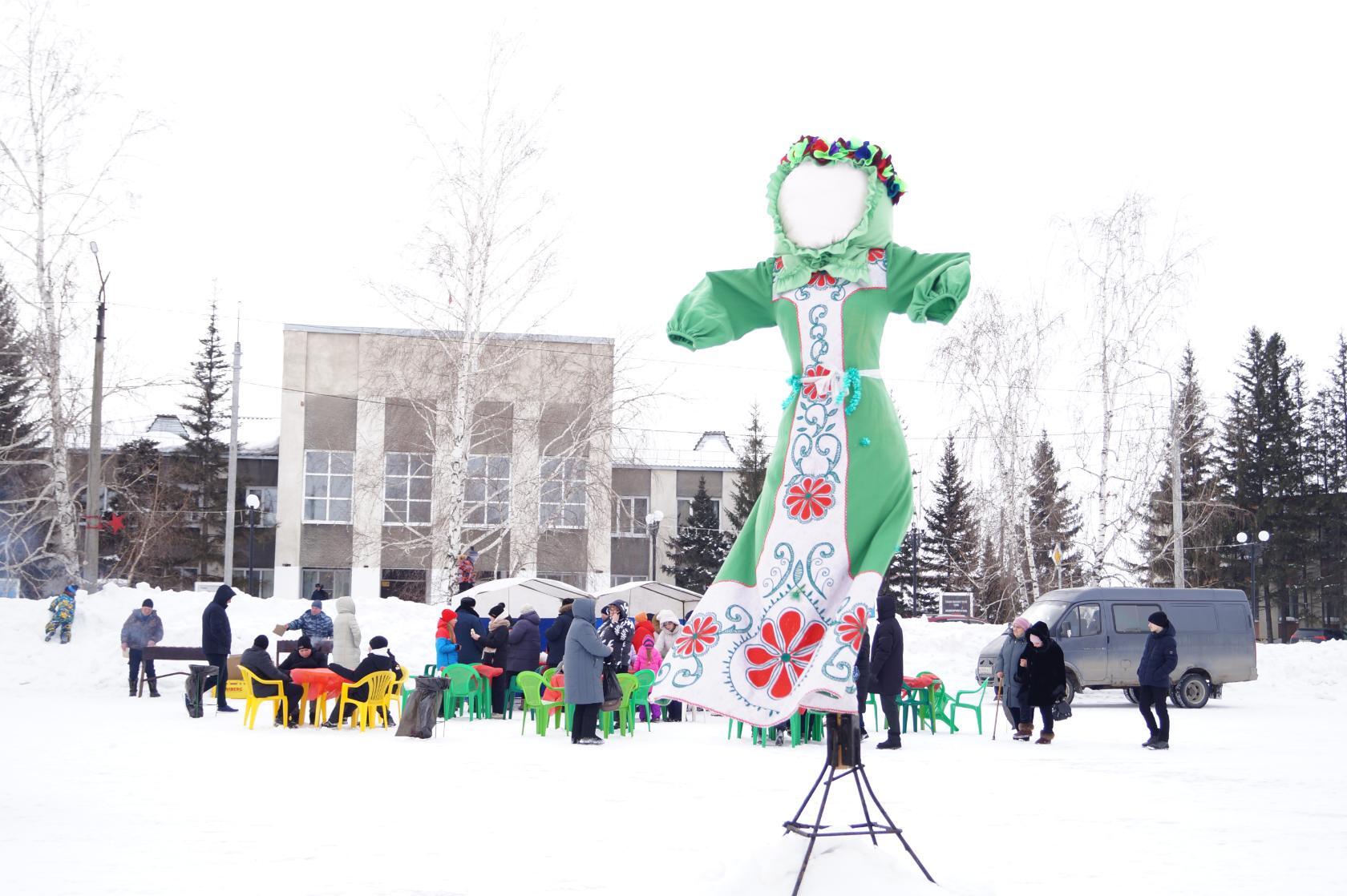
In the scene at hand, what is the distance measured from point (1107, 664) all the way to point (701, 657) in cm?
1779

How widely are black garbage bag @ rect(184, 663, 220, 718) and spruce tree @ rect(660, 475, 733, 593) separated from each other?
1445 inches

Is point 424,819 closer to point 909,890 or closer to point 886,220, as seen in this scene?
point 909,890

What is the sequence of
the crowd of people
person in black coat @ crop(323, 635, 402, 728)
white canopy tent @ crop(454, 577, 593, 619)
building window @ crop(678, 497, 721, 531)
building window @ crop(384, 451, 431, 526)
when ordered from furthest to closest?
building window @ crop(678, 497, 721, 531)
building window @ crop(384, 451, 431, 526)
white canopy tent @ crop(454, 577, 593, 619)
person in black coat @ crop(323, 635, 402, 728)
the crowd of people

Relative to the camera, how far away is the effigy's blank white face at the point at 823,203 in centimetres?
512

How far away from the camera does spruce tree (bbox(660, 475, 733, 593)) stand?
52.6m

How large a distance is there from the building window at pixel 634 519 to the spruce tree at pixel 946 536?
12.6 metres

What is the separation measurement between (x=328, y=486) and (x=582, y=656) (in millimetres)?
32058

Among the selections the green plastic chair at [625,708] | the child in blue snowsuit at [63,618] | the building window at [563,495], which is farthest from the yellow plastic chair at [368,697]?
the building window at [563,495]

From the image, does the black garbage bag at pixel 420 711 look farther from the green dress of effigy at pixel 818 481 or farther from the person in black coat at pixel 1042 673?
the green dress of effigy at pixel 818 481

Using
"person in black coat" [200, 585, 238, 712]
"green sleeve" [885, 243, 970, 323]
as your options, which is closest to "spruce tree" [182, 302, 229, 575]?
"person in black coat" [200, 585, 238, 712]

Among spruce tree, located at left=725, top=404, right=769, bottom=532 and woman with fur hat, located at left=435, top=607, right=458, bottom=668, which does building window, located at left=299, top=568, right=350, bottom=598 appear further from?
woman with fur hat, located at left=435, top=607, right=458, bottom=668

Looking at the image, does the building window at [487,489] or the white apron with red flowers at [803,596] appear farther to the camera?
the building window at [487,489]

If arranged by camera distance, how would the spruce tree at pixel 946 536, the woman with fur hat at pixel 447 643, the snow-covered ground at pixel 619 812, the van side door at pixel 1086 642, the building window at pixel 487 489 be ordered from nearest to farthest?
the snow-covered ground at pixel 619 812, the woman with fur hat at pixel 447 643, the van side door at pixel 1086 642, the building window at pixel 487 489, the spruce tree at pixel 946 536

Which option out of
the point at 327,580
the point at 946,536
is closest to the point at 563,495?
the point at 327,580
